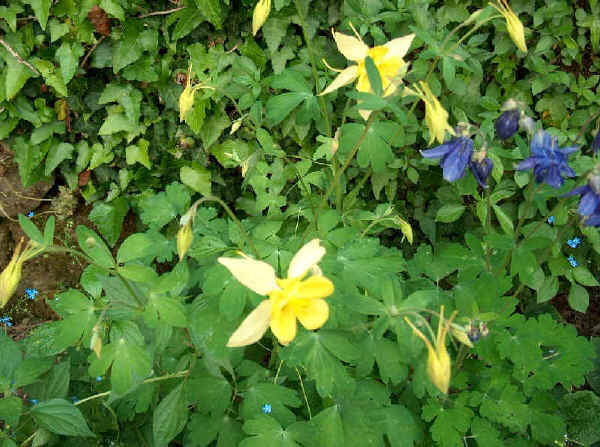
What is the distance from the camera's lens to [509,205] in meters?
2.57

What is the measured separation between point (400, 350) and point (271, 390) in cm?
42

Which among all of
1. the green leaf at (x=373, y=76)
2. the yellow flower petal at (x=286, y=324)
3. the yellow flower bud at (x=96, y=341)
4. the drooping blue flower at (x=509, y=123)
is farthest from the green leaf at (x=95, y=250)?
the drooping blue flower at (x=509, y=123)

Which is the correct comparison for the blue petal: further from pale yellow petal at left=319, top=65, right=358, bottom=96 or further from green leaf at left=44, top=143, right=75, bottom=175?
green leaf at left=44, top=143, right=75, bottom=175

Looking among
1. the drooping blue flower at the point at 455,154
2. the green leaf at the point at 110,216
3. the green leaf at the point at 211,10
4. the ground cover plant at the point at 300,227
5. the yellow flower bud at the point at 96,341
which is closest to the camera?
the yellow flower bud at the point at 96,341

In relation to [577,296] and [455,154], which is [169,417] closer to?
[455,154]

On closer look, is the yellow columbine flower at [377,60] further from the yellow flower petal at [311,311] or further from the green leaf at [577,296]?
the green leaf at [577,296]

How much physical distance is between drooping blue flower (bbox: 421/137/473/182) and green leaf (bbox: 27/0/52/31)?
5.80 feet

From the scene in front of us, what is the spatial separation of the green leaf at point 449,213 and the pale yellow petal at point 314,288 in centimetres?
149

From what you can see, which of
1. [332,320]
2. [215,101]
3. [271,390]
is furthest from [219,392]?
[215,101]

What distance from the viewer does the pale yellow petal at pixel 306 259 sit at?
1.18 m

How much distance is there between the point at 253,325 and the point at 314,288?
16 cm

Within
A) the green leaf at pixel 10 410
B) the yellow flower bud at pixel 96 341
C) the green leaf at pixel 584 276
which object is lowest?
the green leaf at pixel 584 276

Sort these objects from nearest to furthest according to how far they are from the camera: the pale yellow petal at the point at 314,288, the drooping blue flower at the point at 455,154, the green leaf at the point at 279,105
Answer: the pale yellow petal at the point at 314,288
the drooping blue flower at the point at 455,154
the green leaf at the point at 279,105

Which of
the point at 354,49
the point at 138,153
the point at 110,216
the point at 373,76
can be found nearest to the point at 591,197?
the point at 373,76
